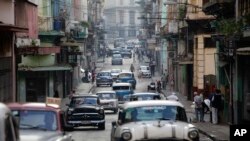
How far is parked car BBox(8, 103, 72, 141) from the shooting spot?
16859mm

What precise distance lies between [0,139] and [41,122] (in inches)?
274

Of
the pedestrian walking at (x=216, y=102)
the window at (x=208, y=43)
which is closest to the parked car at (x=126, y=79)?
the window at (x=208, y=43)

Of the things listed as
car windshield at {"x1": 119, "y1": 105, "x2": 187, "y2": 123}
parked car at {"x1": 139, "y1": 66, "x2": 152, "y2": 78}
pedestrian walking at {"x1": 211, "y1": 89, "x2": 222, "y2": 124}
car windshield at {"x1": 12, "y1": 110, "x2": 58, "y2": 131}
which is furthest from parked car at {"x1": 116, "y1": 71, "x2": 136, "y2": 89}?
car windshield at {"x1": 12, "y1": 110, "x2": 58, "y2": 131}

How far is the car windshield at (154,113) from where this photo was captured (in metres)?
19.1

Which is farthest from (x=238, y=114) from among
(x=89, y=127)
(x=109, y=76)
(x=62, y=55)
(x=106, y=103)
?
(x=109, y=76)

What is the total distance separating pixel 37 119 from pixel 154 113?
10.1 feet

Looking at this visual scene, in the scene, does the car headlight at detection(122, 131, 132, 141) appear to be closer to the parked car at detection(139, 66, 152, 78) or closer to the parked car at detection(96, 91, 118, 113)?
the parked car at detection(96, 91, 118, 113)

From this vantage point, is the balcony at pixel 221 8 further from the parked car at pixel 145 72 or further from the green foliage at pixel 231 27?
the parked car at pixel 145 72

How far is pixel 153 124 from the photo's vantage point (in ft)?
60.0

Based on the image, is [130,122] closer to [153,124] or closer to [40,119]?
[153,124]

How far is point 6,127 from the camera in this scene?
1098 centimetres

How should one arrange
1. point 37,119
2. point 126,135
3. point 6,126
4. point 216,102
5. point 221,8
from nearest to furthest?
point 6,126 < point 37,119 < point 126,135 < point 216,102 < point 221,8

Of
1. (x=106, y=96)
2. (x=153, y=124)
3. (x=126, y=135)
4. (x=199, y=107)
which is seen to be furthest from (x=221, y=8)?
(x=126, y=135)

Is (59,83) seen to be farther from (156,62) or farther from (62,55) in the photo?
(156,62)
